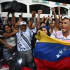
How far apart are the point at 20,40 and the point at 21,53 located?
377mm

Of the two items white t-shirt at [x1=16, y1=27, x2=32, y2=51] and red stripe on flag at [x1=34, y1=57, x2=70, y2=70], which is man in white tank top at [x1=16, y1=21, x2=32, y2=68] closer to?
white t-shirt at [x1=16, y1=27, x2=32, y2=51]

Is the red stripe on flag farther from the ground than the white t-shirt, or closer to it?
closer to it

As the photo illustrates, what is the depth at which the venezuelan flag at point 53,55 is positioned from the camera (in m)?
2.88

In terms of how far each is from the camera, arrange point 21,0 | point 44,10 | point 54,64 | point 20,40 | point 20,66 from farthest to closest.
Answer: point 44,10
point 21,0
point 20,40
point 20,66
point 54,64

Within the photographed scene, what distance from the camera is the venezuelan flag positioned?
288cm

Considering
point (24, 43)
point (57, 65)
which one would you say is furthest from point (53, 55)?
point (24, 43)

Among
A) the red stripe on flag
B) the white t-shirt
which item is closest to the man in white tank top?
the white t-shirt

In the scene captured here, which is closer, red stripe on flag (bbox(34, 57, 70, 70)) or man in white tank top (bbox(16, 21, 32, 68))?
red stripe on flag (bbox(34, 57, 70, 70))

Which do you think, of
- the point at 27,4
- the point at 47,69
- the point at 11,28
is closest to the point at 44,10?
the point at 27,4

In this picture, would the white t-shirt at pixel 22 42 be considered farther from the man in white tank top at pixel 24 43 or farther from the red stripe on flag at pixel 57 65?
the red stripe on flag at pixel 57 65

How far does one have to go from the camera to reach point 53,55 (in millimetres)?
2939

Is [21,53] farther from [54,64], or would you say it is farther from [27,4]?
[27,4]

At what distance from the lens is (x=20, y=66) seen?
145 inches

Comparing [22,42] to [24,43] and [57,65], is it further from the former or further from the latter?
[57,65]
